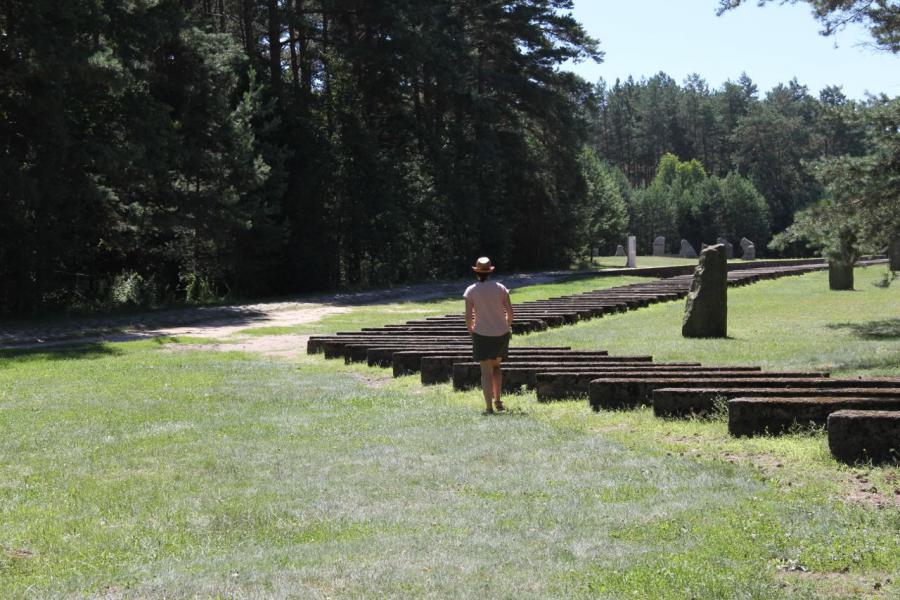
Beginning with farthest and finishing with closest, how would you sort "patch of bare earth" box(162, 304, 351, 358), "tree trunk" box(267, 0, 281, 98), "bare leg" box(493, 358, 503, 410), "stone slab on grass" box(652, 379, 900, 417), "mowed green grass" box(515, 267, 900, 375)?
"tree trunk" box(267, 0, 281, 98)
"patch of bare earth" box(162, 304, 351, 358)
"mowed green grass" box(515, 267, 900, 375)
"bare leg" box(493, 358, 503, 410)
"stone slab on grass" box(652, 379, 900, 417)

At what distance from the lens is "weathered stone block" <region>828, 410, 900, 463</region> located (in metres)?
7.07

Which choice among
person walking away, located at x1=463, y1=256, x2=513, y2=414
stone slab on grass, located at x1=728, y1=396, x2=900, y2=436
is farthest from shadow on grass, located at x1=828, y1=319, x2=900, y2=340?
stone slab on grass, located at x1=728, y1=396, x2=900, y2=436

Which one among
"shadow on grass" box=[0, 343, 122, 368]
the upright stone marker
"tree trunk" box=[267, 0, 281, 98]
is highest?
"tree trunk" box=[267, 0, 281, 98]

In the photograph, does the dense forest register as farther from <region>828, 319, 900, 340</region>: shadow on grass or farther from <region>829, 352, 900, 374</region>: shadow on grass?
<region>829, 352, 900, 374</region>: shadow on grass

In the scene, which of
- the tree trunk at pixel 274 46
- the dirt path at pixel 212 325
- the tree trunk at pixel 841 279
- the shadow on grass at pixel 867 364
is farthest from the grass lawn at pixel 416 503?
the tree trunk at pixel 274 46

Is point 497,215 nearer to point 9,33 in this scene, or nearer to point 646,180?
point 9,33

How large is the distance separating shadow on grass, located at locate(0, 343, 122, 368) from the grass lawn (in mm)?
5915

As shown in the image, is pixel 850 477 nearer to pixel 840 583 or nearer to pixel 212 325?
pixel 840 583

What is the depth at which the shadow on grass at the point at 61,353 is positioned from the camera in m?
17.7

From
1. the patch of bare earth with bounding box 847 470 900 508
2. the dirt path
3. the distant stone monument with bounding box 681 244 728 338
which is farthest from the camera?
the dirt path

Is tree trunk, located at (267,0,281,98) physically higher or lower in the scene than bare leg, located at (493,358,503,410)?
higher

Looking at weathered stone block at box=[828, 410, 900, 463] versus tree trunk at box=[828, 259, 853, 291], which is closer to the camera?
weathered stone block at box=[828, 410, 900, 463]

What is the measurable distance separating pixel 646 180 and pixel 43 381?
12817 centimetres

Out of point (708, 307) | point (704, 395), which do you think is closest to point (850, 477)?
point (704, 395)
